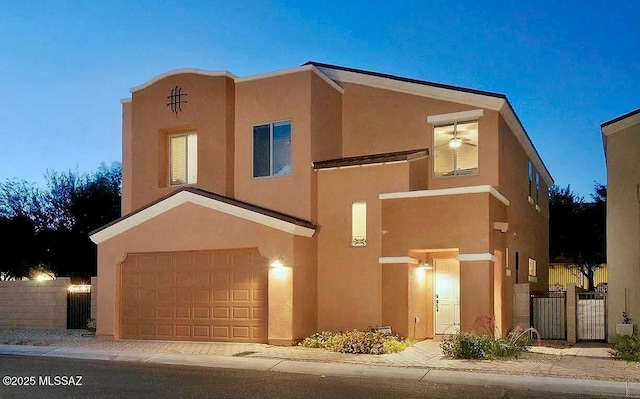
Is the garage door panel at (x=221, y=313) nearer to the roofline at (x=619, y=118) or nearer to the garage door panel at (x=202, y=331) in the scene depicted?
the garage door panel at (x=202, y=331)

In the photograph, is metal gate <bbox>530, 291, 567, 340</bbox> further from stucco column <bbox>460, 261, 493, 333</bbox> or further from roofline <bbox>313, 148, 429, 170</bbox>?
roofline <bbox>313, 148, 429, 170</bbox>

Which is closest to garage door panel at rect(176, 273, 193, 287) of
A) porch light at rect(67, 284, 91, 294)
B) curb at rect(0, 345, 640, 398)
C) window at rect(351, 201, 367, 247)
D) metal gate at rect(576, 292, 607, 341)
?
curb at rect(0, 345, 640, 398)

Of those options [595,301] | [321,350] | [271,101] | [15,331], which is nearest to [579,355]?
[595,301]

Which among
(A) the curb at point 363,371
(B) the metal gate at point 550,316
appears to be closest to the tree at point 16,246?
(A) the curb at point 363,371

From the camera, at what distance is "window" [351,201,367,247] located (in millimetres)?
20406

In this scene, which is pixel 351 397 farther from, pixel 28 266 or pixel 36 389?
pixel 28 266

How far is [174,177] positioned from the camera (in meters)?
23.5

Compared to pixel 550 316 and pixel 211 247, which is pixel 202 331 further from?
pixel 550 316

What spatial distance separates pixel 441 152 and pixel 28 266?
2307 centimetres

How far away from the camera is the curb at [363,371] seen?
1307 cm

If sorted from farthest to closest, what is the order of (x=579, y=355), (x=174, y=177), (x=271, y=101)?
(x=174, y=177) → (x=271, y=101) → (x=579, y=355)

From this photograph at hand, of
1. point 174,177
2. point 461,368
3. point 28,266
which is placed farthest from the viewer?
point 28,266

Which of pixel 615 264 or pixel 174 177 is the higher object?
pixel 174 177

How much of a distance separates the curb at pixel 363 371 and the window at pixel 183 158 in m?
6.61
